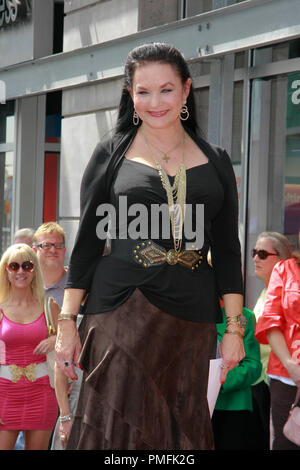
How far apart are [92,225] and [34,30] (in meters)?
8.31

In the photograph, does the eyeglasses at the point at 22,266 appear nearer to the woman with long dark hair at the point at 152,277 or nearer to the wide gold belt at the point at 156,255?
the woman with long dark hair at the point at 152,277

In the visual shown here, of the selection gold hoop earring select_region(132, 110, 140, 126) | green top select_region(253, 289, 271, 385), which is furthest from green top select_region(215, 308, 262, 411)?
gold hoop earring select_region(132, 110, 140, 126)

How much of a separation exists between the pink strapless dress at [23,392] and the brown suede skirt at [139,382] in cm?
303

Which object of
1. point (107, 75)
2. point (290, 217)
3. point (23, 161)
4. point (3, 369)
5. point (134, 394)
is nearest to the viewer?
point (134, 394)

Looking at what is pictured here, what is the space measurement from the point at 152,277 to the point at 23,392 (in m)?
3.31

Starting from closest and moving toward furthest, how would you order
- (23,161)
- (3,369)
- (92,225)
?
(92,225), (3,369), (23,161)

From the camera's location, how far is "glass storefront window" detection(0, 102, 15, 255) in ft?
40.6

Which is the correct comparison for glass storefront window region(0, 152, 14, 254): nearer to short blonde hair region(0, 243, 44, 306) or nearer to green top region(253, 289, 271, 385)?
short blonde hair region(0, 243, 44, 306)

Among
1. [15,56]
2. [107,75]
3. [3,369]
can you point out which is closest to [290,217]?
[107,75]

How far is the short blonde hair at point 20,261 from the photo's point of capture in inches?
255

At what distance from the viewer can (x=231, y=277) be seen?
326cm

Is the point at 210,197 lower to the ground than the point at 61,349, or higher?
higher

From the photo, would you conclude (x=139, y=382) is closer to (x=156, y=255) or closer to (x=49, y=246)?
(x=156, y=255)

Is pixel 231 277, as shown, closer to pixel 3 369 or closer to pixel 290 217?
pixel 3 369
